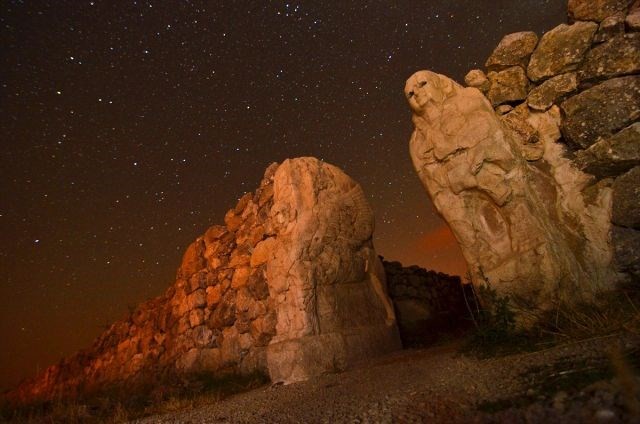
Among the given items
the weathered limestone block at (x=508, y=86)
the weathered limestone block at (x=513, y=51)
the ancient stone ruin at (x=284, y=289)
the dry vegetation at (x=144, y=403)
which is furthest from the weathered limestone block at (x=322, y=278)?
the weathered limestone block at (x=513, y=51)

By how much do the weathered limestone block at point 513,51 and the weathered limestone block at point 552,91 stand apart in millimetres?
339

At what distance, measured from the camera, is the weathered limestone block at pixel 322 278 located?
4621 mm

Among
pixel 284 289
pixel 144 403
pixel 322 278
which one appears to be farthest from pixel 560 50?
pixel 144 403

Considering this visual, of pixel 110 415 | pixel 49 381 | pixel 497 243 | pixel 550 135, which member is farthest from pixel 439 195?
pixel 49 381

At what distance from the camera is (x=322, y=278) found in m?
4.94

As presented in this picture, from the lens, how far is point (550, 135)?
395 centimetres

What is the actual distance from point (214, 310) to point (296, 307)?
2227 mm

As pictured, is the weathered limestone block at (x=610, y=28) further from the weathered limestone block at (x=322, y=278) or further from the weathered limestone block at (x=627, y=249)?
the weathered limestone block at (x=322, y=278)

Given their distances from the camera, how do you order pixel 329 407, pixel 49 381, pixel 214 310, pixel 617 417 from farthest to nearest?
pixel 49 381, pixel 214 310, pixel 329 407, pixel 617 417

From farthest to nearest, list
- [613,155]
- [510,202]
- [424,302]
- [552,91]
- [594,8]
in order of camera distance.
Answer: [424,302] < [552,91] < [594,8] < [510,202] < [613,155]

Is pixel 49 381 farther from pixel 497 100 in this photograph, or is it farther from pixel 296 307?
pixel 497 100

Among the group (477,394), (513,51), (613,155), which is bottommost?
(477,394)

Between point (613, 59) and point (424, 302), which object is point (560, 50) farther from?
point (424, 302)

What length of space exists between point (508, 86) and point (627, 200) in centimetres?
152
